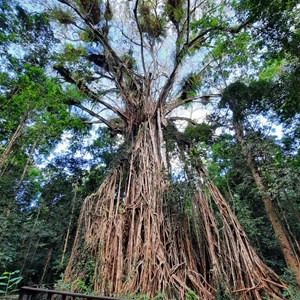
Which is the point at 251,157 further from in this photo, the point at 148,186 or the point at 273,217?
the point at 148,186

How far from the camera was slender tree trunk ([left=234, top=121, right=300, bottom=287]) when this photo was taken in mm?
4055

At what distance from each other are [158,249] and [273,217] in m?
2.71

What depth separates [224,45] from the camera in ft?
16.8

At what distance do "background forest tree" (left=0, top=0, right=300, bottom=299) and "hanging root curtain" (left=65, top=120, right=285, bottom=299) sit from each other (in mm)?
23

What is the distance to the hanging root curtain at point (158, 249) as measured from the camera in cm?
310

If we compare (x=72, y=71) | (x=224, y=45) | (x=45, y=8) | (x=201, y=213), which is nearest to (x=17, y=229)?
(x=72, y=71)

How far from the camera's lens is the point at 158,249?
336 centimetres

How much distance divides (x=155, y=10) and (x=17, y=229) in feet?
24.8

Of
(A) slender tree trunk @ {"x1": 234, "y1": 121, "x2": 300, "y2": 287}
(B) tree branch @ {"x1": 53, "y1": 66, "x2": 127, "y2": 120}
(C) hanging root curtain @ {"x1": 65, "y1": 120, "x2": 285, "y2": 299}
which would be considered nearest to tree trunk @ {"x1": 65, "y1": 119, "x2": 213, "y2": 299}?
(C) hanging root curtain @ {"x1": 65, "y1": 120, "x2": 285, "y2": 299}

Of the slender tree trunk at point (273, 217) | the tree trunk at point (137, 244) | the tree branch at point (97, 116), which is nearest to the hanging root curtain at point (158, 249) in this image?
the tree trunk at point (137, 244)

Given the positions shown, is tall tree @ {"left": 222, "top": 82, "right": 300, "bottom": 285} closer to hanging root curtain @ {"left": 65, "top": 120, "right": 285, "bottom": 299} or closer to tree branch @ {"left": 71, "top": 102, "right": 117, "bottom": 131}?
hanging root curtain @ {"left": 65, "top": 120, "right": 285, "bottom": 299}

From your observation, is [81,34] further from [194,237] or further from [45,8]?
[194,237]

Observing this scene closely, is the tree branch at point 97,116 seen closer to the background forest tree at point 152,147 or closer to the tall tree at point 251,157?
the background forest tree at point 152,147

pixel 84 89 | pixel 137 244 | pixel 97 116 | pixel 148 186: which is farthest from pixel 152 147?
pixel 84 89
